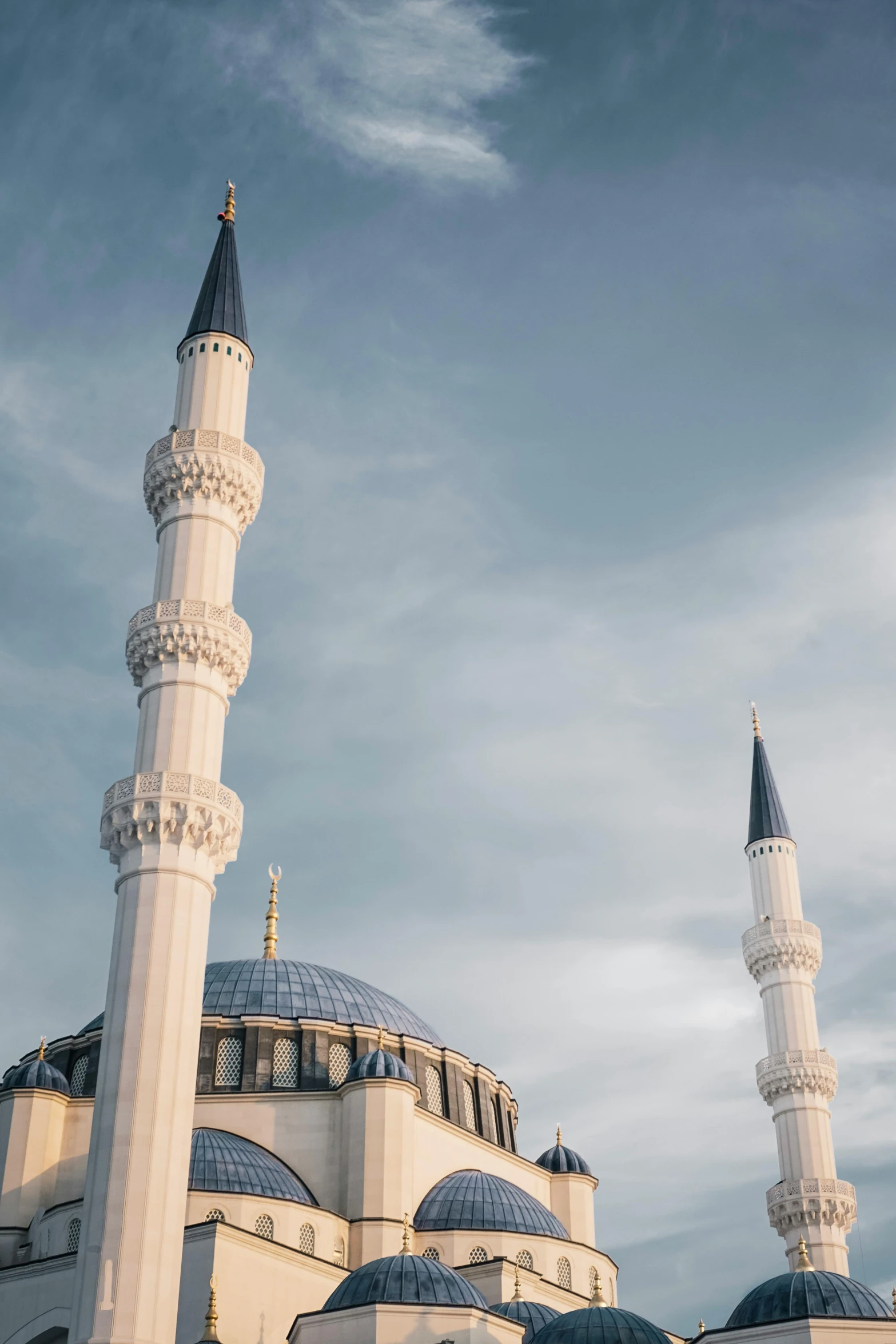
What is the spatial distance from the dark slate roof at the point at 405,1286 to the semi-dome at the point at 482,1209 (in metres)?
4.86

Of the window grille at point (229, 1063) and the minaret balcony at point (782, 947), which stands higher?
the minaret balcony at point (782, 947)

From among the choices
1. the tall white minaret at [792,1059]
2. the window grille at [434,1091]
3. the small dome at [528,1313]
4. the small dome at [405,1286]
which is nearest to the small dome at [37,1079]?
the window grille at [434,1091]

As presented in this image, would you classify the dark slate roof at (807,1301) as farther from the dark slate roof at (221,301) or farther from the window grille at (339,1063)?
the dark slate roof at (221,301)

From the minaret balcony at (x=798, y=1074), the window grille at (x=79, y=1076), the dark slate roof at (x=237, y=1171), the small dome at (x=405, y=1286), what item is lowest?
the small dome at (x=405, y=1286)

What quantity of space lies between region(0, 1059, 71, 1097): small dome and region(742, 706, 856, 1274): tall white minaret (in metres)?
12.4

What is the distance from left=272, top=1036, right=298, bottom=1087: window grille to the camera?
83.3 ft

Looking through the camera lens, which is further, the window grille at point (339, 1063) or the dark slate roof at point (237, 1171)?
the window grille at point (339, 1063)

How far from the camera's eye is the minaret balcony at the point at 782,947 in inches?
1165

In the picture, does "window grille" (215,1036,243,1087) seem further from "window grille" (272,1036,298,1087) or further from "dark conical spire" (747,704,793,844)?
"dark conical spire" (747,704,793,844)

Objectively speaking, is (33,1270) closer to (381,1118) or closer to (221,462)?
(381,1118)

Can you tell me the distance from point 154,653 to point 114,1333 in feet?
27.3

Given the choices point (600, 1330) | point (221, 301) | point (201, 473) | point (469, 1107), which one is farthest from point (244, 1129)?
point (221, 301)

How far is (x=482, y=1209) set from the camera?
24.1 metres

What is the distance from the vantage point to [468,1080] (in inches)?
1119
